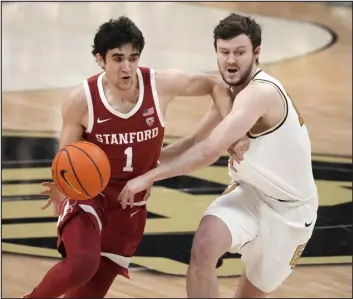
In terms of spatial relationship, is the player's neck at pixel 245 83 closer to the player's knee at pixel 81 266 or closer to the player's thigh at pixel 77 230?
the player's thigh at pixel 77 230

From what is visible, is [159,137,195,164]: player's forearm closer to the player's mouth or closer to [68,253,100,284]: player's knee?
the player's mouth

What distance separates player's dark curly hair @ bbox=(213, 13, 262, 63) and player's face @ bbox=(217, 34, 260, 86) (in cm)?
2

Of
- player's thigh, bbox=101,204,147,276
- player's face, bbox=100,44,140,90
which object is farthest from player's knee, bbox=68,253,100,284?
player's face, bbox=100,44,140,90

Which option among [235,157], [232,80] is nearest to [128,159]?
[235,157]

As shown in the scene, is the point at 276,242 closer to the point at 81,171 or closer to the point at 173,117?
the point at 81,171

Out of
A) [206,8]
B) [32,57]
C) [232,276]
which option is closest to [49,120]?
[32,57]

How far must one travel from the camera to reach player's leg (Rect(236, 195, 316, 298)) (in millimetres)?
3916

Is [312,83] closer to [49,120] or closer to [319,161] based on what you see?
[319,161]

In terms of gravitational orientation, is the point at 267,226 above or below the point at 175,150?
below

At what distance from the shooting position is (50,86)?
860cm

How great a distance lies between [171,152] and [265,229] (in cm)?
61

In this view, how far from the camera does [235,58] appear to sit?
3668 millimetres

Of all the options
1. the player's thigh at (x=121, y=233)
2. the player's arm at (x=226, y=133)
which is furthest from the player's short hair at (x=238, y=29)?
the player's thigh at (x=121, y=233)

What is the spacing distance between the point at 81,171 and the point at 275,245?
1.04 m
